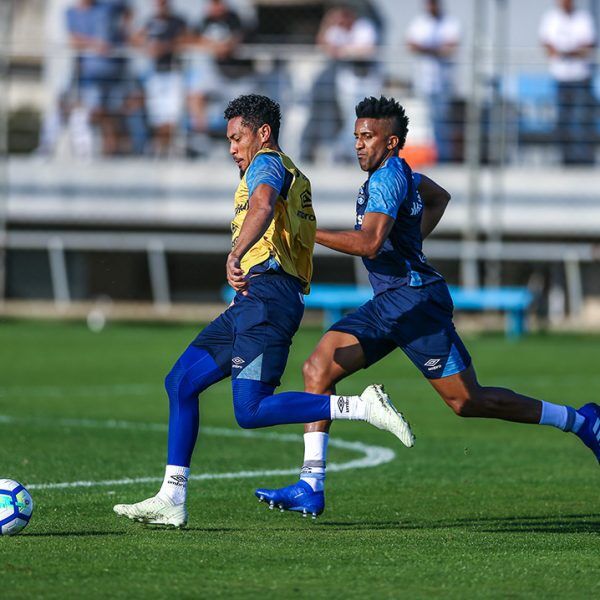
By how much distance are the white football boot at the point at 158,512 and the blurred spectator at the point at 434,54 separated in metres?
17.1

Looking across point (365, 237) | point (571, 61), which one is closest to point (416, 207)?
point (365, 237)

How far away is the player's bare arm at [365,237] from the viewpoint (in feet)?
23.6

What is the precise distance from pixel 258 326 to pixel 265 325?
35 millimetres

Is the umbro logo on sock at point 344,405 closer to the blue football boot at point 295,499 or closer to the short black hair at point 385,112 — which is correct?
the blue football boot at point 295,499

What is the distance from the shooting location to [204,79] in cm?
2436

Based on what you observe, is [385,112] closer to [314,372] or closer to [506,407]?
[314,372]

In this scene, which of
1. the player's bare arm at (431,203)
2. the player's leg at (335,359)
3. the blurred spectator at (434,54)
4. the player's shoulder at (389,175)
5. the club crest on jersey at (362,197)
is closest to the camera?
the player's shoulder at (389,175)

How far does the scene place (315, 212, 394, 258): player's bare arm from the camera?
23.6 ft

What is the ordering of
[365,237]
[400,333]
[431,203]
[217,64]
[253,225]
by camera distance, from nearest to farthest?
[253,225] → [365,237] → [400,333] → [431,203] → [217,64]

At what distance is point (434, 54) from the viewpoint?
23.5m

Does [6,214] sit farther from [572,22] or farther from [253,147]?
[253,147]

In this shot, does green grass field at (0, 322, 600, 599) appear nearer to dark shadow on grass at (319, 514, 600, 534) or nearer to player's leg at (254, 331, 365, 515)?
dark shadow on grass at (319, 514, 600, 534)

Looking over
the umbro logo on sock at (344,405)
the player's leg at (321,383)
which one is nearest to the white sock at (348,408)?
the umbro logo on sock at (344,405)

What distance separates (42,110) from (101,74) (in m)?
5.14
